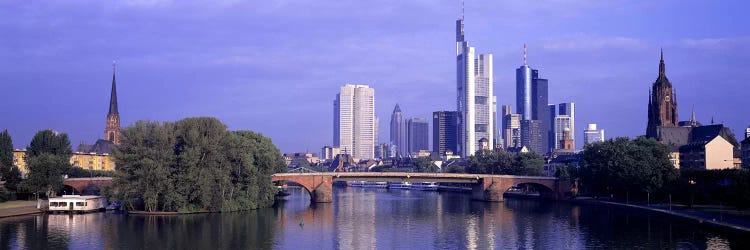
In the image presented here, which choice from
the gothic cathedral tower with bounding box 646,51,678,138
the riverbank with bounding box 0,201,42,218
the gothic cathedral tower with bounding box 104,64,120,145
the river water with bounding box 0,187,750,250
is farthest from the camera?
the gothic cathedral tower with bounding box 104,64,120,145

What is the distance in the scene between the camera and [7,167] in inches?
3898

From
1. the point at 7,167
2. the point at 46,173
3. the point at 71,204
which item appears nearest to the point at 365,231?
the point at 71,204

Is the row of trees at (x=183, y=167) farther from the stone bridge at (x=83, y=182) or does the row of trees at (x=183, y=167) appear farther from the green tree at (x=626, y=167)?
the green tree at (x=626, y=167)

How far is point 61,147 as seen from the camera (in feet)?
372

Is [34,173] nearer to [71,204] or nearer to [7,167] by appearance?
[7,167]

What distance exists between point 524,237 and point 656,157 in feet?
152

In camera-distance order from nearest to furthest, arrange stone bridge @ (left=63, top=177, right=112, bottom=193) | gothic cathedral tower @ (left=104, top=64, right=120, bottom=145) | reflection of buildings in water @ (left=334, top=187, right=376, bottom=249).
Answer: reflection of buildings in water @ (left=334, top=187, right=376, bottom=249)
stone bridge @ (left=63, top=177, right=112, bottom=193)
gothic cathedral tower @ (left=104, top=64, right=120, bottom=145)

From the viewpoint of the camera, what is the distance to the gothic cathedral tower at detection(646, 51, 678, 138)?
167 meters

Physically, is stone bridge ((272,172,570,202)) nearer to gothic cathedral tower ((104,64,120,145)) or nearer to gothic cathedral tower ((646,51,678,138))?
gothic cathedral tower ((646,51,678,138))

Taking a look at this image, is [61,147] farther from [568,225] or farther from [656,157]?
[656,157]

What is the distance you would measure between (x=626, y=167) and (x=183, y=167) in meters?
59.4

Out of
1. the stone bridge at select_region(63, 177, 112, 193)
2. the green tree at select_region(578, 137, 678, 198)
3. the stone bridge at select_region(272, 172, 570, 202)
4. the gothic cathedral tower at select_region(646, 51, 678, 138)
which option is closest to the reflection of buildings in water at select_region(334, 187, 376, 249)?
the stone bridge at select_region(272, 172, 570, 202)

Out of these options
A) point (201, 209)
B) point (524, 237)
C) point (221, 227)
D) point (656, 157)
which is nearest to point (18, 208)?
point (201, 209)

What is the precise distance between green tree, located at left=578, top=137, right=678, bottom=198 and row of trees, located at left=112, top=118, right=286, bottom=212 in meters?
50.8
